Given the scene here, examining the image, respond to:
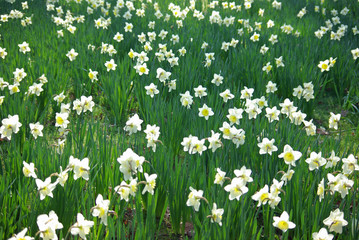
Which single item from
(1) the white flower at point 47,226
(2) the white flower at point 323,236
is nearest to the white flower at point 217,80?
(2) the white flower at point 323,236

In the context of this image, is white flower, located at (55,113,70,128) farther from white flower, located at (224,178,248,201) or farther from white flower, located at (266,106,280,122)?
white flower, located at (266,106,280,122)

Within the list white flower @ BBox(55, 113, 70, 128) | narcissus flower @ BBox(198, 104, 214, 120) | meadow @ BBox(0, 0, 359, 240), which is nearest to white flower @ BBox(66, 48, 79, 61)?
meadow @ BBox(0, 0, 359, 240)

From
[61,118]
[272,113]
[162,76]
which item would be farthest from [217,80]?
[61,118]

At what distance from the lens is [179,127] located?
2982mm

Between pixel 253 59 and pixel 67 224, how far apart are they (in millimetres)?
2932

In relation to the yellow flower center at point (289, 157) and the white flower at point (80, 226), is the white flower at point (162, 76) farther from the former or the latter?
the white flower at point (80, 226)

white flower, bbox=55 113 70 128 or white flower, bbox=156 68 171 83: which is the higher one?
white flower, bbox=156 68 171 83

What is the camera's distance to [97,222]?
2051mm

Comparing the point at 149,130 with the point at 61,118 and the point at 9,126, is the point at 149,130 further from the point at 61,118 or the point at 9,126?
the point at 9,126

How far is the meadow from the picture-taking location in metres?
1.93

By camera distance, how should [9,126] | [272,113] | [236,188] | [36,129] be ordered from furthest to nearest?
1. [272,113]
2. [36,129]
3. [9,126]
4. [236,188]

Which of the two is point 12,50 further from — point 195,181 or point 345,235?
point 345,235

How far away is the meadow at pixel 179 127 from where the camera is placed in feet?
6.32

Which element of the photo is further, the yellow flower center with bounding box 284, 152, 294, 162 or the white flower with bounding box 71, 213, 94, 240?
the yellow flower center with bounding box 284, 152, 294, 162
